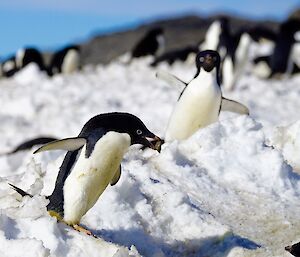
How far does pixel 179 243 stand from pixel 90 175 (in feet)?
1.97

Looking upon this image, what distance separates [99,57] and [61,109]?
530 inches

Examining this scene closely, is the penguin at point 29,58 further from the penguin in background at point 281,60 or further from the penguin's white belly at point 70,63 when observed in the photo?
the penguin in background at point 281,60

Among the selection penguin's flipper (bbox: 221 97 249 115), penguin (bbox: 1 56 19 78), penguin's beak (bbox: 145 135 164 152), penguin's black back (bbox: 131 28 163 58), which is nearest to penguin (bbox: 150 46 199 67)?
penguin's black back (bbox: 131 28 163 58)

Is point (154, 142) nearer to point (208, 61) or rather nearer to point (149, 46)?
point (208, 61)

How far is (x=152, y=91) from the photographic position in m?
13.5

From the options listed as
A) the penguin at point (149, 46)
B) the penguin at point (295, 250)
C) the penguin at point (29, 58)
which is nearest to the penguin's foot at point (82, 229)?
the penguin at point (295, 250)

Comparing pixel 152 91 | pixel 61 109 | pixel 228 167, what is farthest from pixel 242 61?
pixel 228 167

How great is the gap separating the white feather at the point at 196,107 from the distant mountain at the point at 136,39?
17827 millimetres

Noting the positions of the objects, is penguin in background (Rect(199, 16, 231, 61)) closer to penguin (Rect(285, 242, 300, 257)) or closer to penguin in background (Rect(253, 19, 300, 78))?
penguin in background (Rect(253, 19, 300, 78))

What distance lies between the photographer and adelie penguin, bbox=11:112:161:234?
4074 millimetres

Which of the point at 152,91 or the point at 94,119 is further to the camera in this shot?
the point at 152,91

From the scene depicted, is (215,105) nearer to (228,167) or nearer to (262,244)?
(228,167)

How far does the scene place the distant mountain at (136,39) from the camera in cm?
2623

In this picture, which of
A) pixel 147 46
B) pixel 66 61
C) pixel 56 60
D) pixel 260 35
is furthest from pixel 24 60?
pixel 260 35
